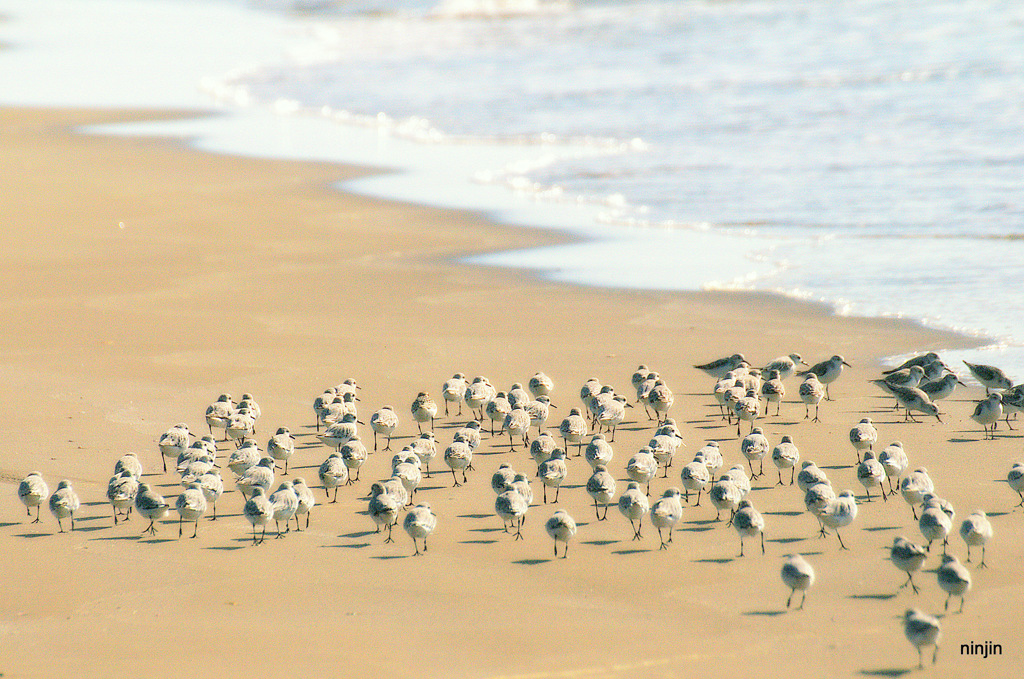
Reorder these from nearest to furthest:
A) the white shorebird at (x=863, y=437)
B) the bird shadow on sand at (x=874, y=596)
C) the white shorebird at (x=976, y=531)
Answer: the bird shadow on sand at (x=874, y=596) < the white shorebird at (x=976, y=531) < the white shorebird at (x=863, y=437)

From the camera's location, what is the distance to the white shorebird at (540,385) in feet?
40.0

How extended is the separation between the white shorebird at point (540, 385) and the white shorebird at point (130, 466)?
13.0 feet

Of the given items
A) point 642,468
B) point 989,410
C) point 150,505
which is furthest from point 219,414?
point 989,410

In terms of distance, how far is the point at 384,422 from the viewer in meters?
11.0

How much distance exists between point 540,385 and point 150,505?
441cm

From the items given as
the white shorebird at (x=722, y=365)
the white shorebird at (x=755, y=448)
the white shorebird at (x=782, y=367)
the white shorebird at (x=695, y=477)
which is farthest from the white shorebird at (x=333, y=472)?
the white shorebird at (x=782, y=367)

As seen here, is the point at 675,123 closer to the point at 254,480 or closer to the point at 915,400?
the point at 915,400

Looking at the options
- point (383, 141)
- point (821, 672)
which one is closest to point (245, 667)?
point (821, 672)

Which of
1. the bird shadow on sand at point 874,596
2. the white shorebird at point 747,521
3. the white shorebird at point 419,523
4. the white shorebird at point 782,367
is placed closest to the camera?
the bird shadow on sand at point 874,596

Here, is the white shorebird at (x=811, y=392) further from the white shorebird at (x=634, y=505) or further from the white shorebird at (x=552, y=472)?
the white shorebird at (x=634, y=505)

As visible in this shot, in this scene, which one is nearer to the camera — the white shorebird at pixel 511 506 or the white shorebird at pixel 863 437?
the white shorebird at pixel 511 506

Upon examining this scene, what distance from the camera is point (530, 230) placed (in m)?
20.2

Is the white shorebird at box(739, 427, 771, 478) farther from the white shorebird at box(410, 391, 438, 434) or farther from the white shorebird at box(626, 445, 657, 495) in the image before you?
the white shorebird at box(410, 391, 438, 434)

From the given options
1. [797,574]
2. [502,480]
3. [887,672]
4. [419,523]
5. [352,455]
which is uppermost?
[352,455]
